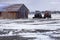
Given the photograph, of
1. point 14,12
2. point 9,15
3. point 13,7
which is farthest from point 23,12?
point 9,15

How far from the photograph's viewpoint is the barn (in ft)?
66.0

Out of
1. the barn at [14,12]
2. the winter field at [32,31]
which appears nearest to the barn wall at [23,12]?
the barn at [14,12]

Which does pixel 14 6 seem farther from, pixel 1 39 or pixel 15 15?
pixel 1 39

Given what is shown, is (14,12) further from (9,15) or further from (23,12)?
(23,12)

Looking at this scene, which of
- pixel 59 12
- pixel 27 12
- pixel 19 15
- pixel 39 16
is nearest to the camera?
pixel 39 16

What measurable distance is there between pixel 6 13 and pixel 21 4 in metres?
3.12

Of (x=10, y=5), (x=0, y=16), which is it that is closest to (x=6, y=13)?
(x=0, y=16)

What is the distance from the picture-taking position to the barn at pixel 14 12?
20109 millimetres

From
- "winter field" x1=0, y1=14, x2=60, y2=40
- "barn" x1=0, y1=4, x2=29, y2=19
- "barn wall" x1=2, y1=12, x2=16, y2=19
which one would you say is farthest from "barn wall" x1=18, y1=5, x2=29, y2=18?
"winter field" x1=0, y1=14, x2=60, y2=40

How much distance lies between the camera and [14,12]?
20219 mm

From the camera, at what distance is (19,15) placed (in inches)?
795

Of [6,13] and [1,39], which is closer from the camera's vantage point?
[1,39]

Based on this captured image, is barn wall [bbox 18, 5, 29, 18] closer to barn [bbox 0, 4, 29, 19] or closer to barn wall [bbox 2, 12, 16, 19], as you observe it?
barn [bbox 0, 4, 29, 19]

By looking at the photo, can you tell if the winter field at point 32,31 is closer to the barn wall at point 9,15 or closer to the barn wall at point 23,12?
the barn wall at point 9,15
